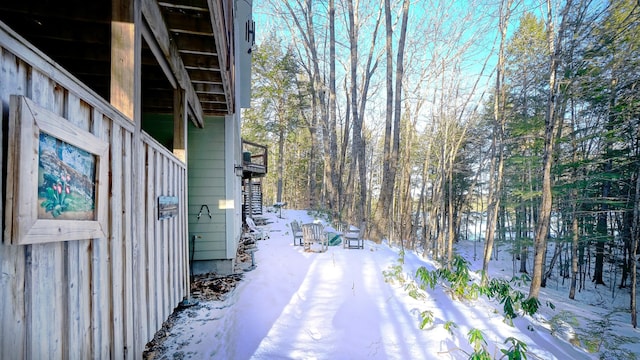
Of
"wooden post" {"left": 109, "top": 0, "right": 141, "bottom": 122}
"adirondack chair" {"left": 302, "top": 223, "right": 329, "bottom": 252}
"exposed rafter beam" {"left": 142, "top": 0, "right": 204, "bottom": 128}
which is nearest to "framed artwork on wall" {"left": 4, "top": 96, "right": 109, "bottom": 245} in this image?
"wooden post" {"left": 109, "top": 0, "right": 141, "bottom": 122}

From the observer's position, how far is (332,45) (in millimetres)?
12875

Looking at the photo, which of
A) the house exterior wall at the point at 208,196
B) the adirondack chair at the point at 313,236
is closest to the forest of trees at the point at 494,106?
the adirondack chair at the point at 313,236

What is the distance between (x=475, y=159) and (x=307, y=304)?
1812cm

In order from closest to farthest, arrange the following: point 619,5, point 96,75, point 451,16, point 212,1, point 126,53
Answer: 1. point 126,53
2. point 212,1
3. point 96,75
4. point 619,5
5. point 451,16

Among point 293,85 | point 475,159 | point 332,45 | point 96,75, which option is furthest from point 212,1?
point 475,159

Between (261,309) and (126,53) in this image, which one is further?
(261,309)

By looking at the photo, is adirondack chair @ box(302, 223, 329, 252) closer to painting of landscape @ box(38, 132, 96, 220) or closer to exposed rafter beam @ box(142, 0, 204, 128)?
exposed rafter beam @ box(142, 0, 204, 128)

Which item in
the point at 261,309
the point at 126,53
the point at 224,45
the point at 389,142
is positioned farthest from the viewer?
the point at 389,142

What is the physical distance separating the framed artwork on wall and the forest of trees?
8.37 meters

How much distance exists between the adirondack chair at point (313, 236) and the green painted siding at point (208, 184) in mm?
2442

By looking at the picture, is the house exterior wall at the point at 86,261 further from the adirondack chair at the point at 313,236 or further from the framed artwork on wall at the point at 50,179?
the adirondack chair at the point at 313,236

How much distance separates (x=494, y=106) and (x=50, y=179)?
13.8 m

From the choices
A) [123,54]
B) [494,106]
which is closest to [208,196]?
[123,54]

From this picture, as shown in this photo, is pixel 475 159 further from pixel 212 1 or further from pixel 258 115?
pixel 212 1
